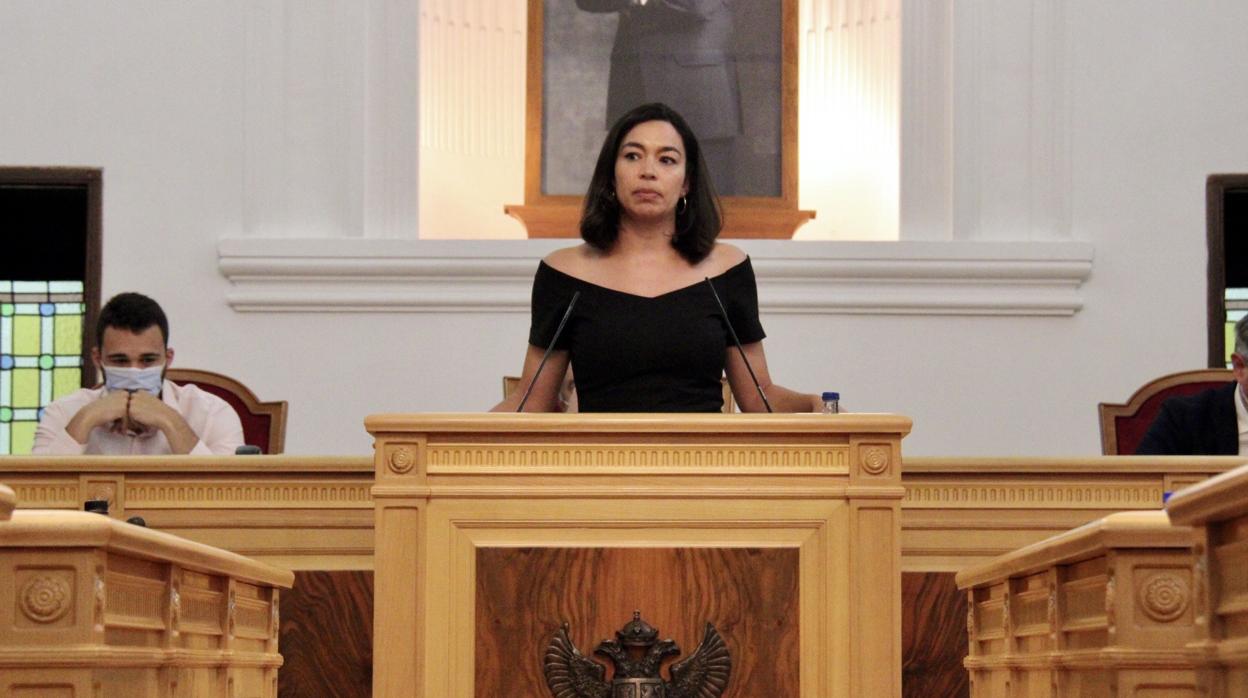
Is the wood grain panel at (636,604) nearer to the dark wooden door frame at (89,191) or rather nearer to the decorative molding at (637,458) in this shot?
the decorative molding at (637,458)

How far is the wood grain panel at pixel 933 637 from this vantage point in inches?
192

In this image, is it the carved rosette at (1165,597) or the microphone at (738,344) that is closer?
the carved rosette at (1165,597)

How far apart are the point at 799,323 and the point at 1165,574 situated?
4.33 meters

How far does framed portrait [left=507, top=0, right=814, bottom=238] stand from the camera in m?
8.02

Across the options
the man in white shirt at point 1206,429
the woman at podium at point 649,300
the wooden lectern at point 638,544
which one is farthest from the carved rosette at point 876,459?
the man in white shirt at point 1206,429

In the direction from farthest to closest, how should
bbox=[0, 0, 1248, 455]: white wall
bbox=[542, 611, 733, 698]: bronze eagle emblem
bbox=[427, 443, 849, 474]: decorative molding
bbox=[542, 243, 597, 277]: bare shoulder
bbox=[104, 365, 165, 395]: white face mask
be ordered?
bbox=[0, 0, 1248, 455]: white wall → bbox=[104, 365, 165, 395]: white face mask → bbox=[542, 243, 597, 277]: bare shoulder → bbox=[427, 443, 849, 474]: decorative molding → bbox=[542, 611, 733, 698]: bronze eagle emblem

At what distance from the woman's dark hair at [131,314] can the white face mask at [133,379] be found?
0.38 ft

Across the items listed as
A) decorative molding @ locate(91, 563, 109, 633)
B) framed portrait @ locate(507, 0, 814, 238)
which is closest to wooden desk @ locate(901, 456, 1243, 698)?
decorative molding @ locate(91, 563, 109, 633)

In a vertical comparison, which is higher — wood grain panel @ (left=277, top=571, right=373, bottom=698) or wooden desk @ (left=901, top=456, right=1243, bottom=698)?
wooden desk @ (left=901, top=456, right=1243, bottom=698)

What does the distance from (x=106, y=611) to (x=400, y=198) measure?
179 inches

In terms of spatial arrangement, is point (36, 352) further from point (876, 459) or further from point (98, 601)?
point (876, 459)

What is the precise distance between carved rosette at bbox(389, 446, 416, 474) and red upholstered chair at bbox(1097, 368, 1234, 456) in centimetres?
306

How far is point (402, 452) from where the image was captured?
144 inches

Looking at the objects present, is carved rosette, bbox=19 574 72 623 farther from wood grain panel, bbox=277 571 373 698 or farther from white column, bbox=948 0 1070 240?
white column, bbox=948 0 1070 240
